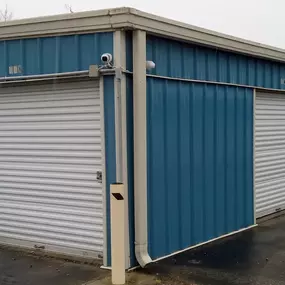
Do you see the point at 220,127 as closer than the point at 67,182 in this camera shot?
No

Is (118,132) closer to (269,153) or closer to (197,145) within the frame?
(197,145)

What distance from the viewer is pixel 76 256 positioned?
7293 mm

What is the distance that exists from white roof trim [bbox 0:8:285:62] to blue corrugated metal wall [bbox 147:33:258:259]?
0.20 m

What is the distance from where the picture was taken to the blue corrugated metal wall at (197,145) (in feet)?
23.3

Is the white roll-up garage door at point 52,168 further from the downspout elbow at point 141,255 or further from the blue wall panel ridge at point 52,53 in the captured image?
the downspout elbow at point 141,255

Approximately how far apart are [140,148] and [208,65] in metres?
2.16

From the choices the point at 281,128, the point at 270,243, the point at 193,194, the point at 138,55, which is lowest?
the point at 270,243

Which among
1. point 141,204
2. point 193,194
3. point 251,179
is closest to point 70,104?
point 141,204

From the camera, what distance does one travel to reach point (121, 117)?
21.5 feet

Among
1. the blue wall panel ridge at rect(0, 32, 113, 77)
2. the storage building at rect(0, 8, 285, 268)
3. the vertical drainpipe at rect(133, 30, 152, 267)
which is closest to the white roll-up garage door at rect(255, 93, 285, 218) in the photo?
the storage building at rect(0, 8, 285, 268)

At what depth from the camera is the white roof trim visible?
6.42m

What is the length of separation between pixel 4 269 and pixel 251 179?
4587mm

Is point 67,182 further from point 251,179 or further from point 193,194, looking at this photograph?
point 251,179

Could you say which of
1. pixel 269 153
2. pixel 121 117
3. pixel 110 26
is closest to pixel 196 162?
pixel 121 117
